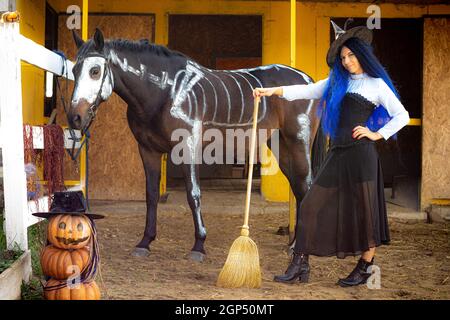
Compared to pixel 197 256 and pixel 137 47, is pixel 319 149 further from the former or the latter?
pixel 137 47

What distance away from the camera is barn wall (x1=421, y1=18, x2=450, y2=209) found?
8.45 metres

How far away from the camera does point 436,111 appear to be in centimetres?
848

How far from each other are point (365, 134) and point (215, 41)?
970cm

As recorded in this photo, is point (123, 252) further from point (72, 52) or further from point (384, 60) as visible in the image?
point (384, 60)

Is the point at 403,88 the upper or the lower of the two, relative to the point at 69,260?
upper

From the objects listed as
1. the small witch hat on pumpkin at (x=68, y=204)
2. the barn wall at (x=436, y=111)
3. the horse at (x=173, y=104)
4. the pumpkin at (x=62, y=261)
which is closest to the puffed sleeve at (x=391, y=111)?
the horse at (x=173, y=104)

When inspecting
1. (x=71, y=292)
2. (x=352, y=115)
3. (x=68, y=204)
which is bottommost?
(x=71, y=292)

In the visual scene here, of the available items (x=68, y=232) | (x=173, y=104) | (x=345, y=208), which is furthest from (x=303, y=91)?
(x=68, y=232)

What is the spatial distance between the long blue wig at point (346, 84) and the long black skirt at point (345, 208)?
0.18 meters

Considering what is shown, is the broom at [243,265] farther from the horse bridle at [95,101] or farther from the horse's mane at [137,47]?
the horse's mane at [137,47]

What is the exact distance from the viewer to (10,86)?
4199 millimetres

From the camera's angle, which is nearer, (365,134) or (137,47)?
(365,134)

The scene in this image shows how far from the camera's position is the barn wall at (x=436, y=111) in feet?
27.7
